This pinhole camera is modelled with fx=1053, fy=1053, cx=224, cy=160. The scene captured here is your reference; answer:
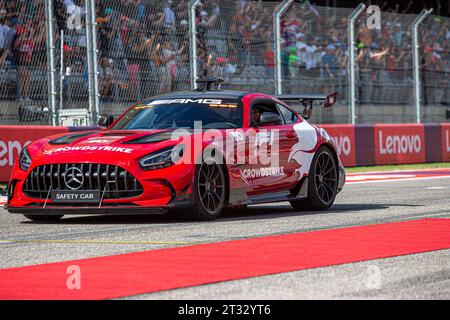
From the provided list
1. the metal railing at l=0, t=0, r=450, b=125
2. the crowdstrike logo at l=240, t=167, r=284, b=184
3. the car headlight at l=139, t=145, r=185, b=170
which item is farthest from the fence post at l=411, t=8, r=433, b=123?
the car headlight at l=139, t=145, r=185, b=170

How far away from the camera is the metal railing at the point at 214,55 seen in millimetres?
16609

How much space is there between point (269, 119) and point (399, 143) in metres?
Answer: 12.5

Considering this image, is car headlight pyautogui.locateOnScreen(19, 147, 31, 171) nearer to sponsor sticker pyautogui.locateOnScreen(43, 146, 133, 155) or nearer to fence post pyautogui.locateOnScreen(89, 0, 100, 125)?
sponsor sticker pyautogui.locateOnScreen(43, 146, 133, 155)

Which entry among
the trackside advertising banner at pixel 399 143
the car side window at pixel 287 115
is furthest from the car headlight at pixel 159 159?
the trackside advertising banner at pixel 399 143

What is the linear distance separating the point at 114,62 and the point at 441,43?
10.6m

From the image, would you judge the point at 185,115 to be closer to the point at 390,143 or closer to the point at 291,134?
the point at 291,134

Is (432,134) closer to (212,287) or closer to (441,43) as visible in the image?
(441,43)

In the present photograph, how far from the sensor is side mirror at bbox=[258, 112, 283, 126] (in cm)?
1090

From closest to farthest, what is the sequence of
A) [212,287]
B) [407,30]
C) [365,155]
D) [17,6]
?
1. [212,287]
2. [17,6]
3. [365,155]
4. [407,30]

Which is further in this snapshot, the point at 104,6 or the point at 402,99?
the point at 402,99

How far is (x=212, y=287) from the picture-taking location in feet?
18.7
